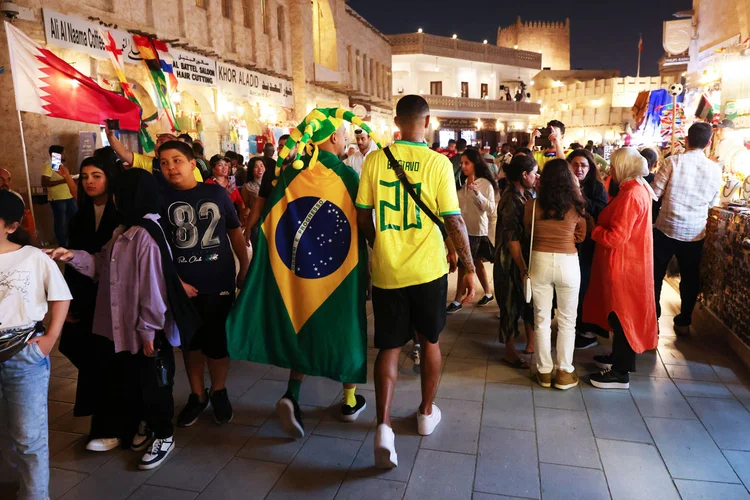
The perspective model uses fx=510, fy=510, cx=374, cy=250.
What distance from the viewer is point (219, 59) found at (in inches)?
499

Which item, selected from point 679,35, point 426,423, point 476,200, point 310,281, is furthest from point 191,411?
point 679,35

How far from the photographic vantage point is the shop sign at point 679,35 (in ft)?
35.7

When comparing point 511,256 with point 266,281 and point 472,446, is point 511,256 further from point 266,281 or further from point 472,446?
point 266,281

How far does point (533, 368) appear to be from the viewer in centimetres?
401

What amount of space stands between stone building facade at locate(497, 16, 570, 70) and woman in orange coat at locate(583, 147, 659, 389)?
56.3 m

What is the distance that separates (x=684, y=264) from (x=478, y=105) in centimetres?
3138

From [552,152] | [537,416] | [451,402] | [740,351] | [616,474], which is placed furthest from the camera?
[552,152]

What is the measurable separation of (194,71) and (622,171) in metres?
10.5

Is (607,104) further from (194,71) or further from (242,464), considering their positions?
(242,464)

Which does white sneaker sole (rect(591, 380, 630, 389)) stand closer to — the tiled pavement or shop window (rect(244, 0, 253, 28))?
the tiled pavement

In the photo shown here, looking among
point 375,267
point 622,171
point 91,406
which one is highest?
point 622,171

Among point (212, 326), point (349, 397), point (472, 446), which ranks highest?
point (212, 326)

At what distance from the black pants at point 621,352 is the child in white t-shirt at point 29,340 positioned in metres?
3.61

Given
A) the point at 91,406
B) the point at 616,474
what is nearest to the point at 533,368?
the point at 616,474
